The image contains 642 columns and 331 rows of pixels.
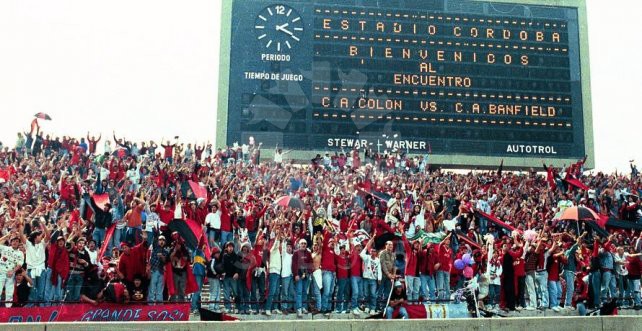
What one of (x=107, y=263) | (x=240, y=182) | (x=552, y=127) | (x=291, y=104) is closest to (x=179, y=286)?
(x=107, y=263)

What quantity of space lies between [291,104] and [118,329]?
2675cm

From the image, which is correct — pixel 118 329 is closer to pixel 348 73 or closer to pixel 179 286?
pixel 179 286

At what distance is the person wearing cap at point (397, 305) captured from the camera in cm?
1273

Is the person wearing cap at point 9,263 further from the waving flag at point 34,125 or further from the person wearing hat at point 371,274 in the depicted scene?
the waving flag at point 34,125

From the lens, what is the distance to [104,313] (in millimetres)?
11539

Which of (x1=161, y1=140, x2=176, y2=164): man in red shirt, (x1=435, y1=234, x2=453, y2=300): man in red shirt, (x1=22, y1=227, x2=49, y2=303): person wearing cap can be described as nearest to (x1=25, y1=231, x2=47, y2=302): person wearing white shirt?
(x1=22, y1=227, x2=49, y2=303): person wearing cap

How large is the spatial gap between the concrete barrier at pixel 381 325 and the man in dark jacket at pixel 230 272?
298 cm

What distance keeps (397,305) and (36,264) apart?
666cm

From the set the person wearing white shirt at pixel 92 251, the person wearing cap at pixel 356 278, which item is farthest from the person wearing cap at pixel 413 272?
the person wearing white shirt at pixel 92 251

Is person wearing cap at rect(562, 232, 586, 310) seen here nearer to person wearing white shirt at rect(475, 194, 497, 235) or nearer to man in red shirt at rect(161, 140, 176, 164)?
person wearing white shirt at rect(475, 194, 497, 235)

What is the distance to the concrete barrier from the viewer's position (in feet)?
33.6

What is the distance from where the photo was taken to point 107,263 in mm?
14133

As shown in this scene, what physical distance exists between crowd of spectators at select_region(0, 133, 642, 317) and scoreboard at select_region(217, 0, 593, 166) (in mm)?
11498

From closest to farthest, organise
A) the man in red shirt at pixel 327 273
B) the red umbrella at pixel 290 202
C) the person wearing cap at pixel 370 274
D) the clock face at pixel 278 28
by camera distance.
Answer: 1. the man in red shirt at pixel 327 273
2. the person wearing cap at pixel 370 274
3. the red umbrella at pixel 290 202
4. the clock face at pixel 278 28
